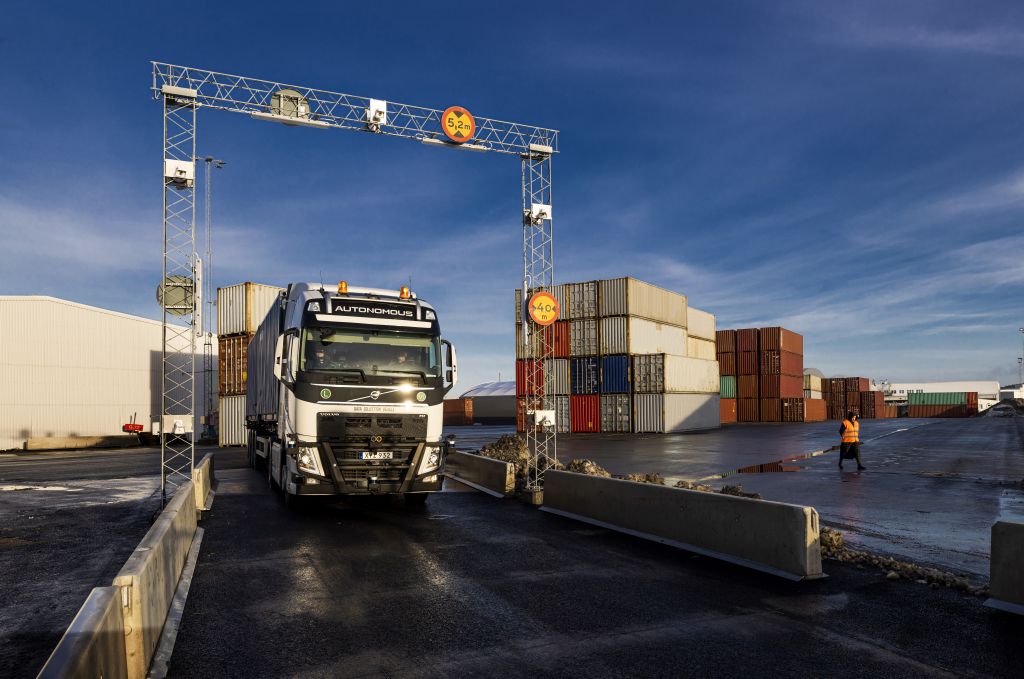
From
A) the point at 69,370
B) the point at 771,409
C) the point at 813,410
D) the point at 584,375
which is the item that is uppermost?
the point at 69,370

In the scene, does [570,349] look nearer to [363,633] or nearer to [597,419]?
[597,419]

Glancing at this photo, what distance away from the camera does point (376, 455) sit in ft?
36.3

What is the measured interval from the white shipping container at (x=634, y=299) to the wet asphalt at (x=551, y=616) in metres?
32.3

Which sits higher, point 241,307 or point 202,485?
point 241,307

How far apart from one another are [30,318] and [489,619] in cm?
3536

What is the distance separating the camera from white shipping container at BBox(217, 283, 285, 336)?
1324 inches

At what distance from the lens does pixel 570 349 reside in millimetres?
43188

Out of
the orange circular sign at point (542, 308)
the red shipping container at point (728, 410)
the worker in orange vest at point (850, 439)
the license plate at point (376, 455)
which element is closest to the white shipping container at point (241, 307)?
the orange circular sign at point (542, 308)

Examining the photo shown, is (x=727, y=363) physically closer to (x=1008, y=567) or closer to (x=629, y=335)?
(x=629, y=335)

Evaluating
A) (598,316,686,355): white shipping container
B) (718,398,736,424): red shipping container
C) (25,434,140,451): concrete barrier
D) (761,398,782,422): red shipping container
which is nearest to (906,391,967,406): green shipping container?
(761,398,782,422): red shipping container

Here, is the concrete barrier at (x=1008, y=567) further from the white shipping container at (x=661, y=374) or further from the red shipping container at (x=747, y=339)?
the red shipping container at (x=747, y=339)

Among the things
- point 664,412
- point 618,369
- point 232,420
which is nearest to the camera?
point 232,420

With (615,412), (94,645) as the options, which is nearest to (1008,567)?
(94,645)

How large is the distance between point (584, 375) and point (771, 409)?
77.8 feet
